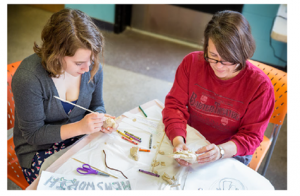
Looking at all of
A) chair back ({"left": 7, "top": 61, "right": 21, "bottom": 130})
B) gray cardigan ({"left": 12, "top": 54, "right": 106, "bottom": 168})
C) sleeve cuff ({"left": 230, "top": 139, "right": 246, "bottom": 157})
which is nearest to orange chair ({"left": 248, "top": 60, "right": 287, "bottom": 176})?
sleeve cuff ({"left": 230, "top": 139, "right": 246, "bottom": 157})

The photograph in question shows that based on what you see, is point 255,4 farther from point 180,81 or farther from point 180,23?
point 180,81

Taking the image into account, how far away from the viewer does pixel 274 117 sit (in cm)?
151

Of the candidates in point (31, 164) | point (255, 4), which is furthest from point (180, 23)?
point (31, 164)

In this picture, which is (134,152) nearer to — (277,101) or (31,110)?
(31,110)

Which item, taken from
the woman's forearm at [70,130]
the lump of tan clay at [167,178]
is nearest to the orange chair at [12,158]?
the woman's forearm at [70,130]

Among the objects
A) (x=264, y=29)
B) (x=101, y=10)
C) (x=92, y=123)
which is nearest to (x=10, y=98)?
(x=92, y=123)

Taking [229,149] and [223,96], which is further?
[223,96]

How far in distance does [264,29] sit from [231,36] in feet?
7.11

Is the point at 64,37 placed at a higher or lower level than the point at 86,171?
higher

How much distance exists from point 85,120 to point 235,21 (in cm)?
75

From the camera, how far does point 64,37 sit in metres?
1.07

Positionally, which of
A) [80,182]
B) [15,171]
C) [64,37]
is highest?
[64,37]

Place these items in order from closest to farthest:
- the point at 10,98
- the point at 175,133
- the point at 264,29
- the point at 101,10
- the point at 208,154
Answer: the point at 208,154, the point at 175,133, the point at 10,98, the point at 264,29, the point at 101,10

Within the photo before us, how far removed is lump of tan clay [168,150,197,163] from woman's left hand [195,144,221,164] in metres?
0.03
